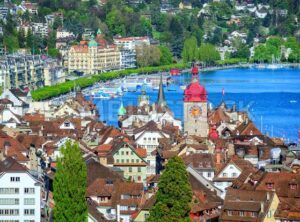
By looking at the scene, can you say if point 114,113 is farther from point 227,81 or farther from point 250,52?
point 250,52

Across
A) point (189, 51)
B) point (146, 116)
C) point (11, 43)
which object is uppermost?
point (146, 116)

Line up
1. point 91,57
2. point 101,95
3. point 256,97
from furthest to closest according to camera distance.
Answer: point 91,57, point 101,95, point 256,97

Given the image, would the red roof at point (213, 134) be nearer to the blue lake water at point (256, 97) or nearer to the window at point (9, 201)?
the blue lake water at point (256, 97)

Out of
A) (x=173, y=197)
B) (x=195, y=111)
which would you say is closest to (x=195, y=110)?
(x=195, y=111)

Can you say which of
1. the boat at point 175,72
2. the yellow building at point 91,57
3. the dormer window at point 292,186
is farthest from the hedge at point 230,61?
the dormer window at point 292,186

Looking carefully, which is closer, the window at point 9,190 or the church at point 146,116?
the window at point 9,190

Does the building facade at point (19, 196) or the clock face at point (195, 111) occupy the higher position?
the building facade at point (19, 196)

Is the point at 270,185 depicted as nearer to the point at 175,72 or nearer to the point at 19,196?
the point at 19,196

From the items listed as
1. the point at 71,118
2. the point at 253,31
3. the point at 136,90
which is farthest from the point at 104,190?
the point at 253,31
